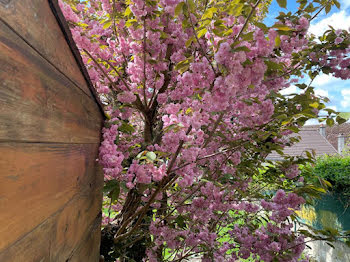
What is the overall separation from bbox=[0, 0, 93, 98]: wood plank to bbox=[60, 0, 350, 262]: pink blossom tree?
508mm

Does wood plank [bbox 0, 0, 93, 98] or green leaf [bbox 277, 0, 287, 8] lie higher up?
green leaf [bbox 277, 0, 287, 8]

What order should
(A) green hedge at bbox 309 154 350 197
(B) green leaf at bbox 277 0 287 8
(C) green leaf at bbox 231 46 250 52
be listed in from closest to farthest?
(C) green leaf at bbox 231 46 250 52 → (B) green leaf at bbox 277 0 287 8 → (A) green hedge at bbox 309 154 350 197

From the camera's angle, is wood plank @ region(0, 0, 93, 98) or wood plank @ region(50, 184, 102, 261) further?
wood plank @ region(50, 184, 102, 261)

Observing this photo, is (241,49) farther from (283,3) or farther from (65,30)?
(65,30)

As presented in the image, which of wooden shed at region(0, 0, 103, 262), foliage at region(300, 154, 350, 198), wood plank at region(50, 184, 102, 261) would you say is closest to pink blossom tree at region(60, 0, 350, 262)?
wood plank at region(50, 184, 102, 261)

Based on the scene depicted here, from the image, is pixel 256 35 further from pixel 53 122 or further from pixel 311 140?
pixel 311 140

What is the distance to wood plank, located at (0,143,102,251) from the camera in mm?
392

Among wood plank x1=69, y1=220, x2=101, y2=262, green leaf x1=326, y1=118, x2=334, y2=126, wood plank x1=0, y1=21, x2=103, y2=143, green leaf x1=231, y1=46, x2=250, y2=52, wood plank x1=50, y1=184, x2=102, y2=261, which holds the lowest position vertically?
wood plank x1=69, y1=220, x2=101, y2=262

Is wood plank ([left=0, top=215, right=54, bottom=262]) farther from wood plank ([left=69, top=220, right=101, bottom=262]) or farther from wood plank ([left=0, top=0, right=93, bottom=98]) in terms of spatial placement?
wood plank ([left=0, top=0, right=93, bottom=98])

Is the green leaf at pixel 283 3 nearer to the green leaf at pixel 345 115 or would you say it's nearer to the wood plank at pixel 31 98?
the green leaf at pixel 345 115

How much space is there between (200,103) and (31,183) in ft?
2.94

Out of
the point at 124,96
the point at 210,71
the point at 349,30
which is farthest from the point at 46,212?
the point at 349,30

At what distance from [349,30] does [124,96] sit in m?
1.71

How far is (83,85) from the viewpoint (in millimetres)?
888
